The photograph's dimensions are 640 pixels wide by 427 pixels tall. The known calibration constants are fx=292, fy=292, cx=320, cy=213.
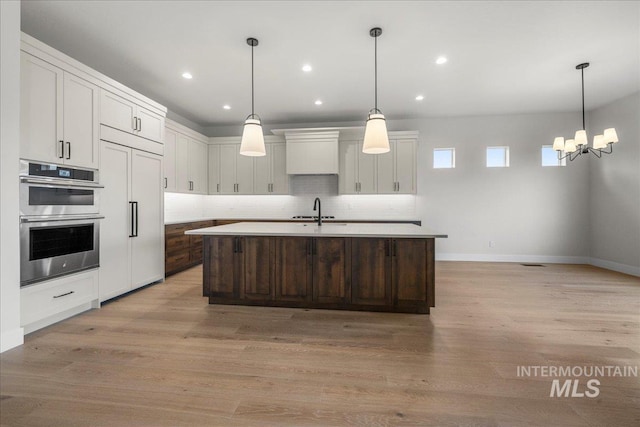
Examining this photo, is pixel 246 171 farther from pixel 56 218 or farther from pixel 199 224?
pixel 56 218

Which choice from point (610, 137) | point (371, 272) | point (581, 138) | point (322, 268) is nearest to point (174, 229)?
point (322, 268)

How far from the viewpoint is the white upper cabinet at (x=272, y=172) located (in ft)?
20.0

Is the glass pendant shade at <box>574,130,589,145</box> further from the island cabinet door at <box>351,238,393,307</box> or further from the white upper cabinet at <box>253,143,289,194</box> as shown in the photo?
the white upper cabinet at <box>253,143,289,194</box>

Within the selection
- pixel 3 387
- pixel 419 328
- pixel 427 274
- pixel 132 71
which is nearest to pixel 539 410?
pixel 419 328

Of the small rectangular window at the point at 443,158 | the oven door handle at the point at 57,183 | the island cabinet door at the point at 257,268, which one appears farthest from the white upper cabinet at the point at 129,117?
the small rectangular window at the point at 443,158

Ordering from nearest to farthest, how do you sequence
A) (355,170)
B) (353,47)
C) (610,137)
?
1. (353,47)
2. (610,137)
3. (355,170)

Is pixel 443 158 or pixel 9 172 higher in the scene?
pixel 443 158

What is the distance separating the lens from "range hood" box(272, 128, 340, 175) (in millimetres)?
5734

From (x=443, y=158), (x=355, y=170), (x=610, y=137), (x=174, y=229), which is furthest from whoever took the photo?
(x=443, y=158)

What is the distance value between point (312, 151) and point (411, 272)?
354 cm

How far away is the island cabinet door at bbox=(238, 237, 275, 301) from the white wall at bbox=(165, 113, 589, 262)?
3124 millimetres

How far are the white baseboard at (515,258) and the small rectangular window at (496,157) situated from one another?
1.85 meters

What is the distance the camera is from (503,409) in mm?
1578

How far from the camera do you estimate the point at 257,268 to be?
124 inches
